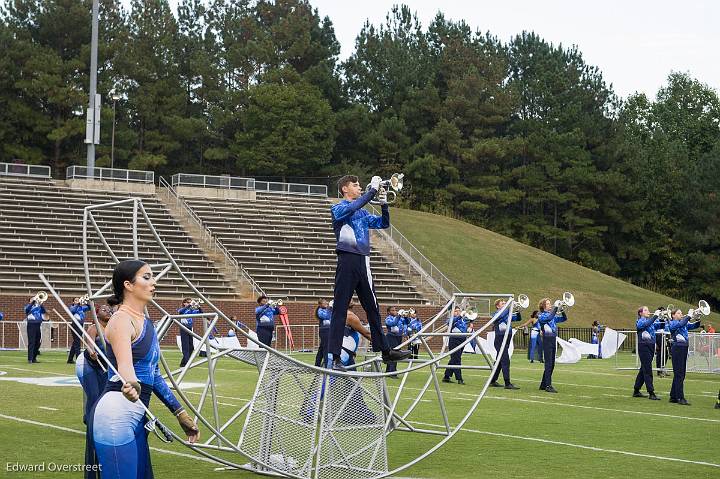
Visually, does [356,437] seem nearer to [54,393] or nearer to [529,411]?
[529,411]

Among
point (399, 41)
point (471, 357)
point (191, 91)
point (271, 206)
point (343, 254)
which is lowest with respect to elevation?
point (471, 357)

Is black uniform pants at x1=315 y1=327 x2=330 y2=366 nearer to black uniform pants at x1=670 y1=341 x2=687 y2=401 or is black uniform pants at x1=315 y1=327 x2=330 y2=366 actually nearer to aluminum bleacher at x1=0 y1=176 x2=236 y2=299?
black uniform pants at x1=670 y1=341 x2=687 y2=401

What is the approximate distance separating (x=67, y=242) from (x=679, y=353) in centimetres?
2393

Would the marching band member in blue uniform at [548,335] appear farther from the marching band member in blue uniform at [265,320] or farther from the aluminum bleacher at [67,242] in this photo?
the aluminum bleacher at [67,242]

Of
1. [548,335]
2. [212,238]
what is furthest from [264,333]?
[212,238]

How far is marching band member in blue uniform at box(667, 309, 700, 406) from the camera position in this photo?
1675cm

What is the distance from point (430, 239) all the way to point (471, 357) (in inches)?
701

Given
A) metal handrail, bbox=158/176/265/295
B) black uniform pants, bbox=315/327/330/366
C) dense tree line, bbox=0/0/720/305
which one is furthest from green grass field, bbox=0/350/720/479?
dense tree line, bbox=0/0/720/305

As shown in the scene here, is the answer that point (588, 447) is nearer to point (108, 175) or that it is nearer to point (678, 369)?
point (678, 369)

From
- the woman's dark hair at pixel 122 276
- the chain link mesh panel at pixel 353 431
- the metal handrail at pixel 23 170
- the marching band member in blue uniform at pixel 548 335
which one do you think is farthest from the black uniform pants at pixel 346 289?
the metal handrail at pixel 23 170

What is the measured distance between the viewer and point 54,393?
15469 millimetres

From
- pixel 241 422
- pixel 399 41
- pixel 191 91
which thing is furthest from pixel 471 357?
pixel 399 41

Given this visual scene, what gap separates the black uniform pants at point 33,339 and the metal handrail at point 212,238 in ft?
39.0

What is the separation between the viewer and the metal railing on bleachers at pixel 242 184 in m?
44.4
